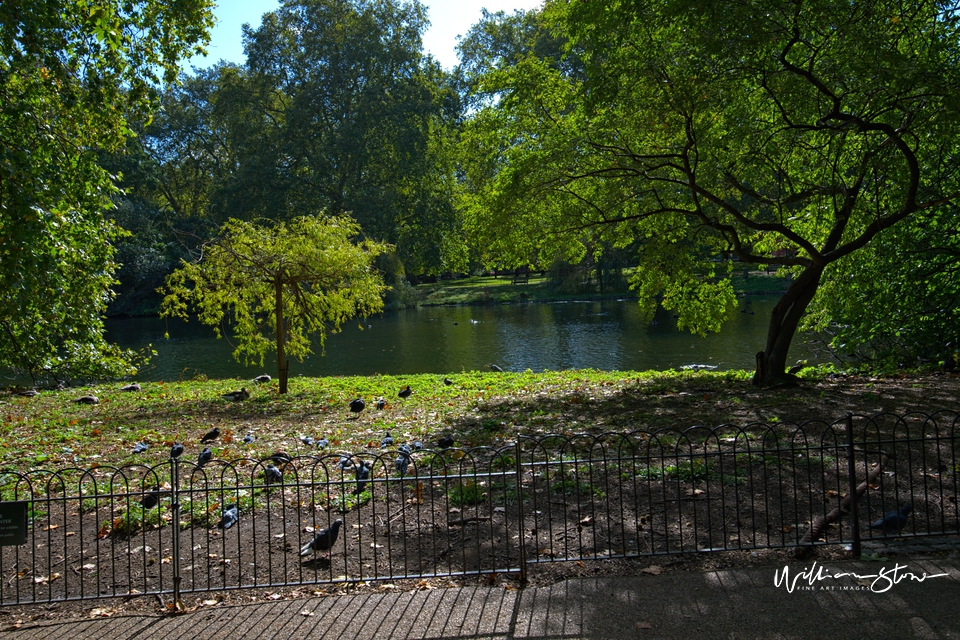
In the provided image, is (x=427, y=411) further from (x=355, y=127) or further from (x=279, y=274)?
(x=355, y=127)

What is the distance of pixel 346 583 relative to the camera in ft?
18.3

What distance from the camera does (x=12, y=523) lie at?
5.29 meters

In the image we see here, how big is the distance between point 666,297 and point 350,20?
1334 inches

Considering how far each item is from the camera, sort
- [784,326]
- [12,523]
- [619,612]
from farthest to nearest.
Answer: [784,326] → [12,523] → [619,612]

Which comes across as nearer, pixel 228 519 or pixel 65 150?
pixel 228 519

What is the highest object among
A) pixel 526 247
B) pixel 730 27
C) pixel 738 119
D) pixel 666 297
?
pixel 730 27

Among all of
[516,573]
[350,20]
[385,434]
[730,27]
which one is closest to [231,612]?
[516,573]

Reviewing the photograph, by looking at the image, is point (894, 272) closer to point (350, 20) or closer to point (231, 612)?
point (231, 612)

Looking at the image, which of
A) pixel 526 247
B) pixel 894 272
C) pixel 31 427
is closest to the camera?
pixel 31 427

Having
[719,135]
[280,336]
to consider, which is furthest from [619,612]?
[280,336]

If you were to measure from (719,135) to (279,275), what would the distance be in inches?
375

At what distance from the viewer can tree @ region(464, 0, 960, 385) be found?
10164mm

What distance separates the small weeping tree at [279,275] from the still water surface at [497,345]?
1544 millimetres

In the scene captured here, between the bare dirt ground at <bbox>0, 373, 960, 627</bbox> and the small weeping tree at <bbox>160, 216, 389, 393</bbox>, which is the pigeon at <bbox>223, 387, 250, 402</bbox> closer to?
the small weeping tree at <bbox>160, 216, 389, 393</bbox>
